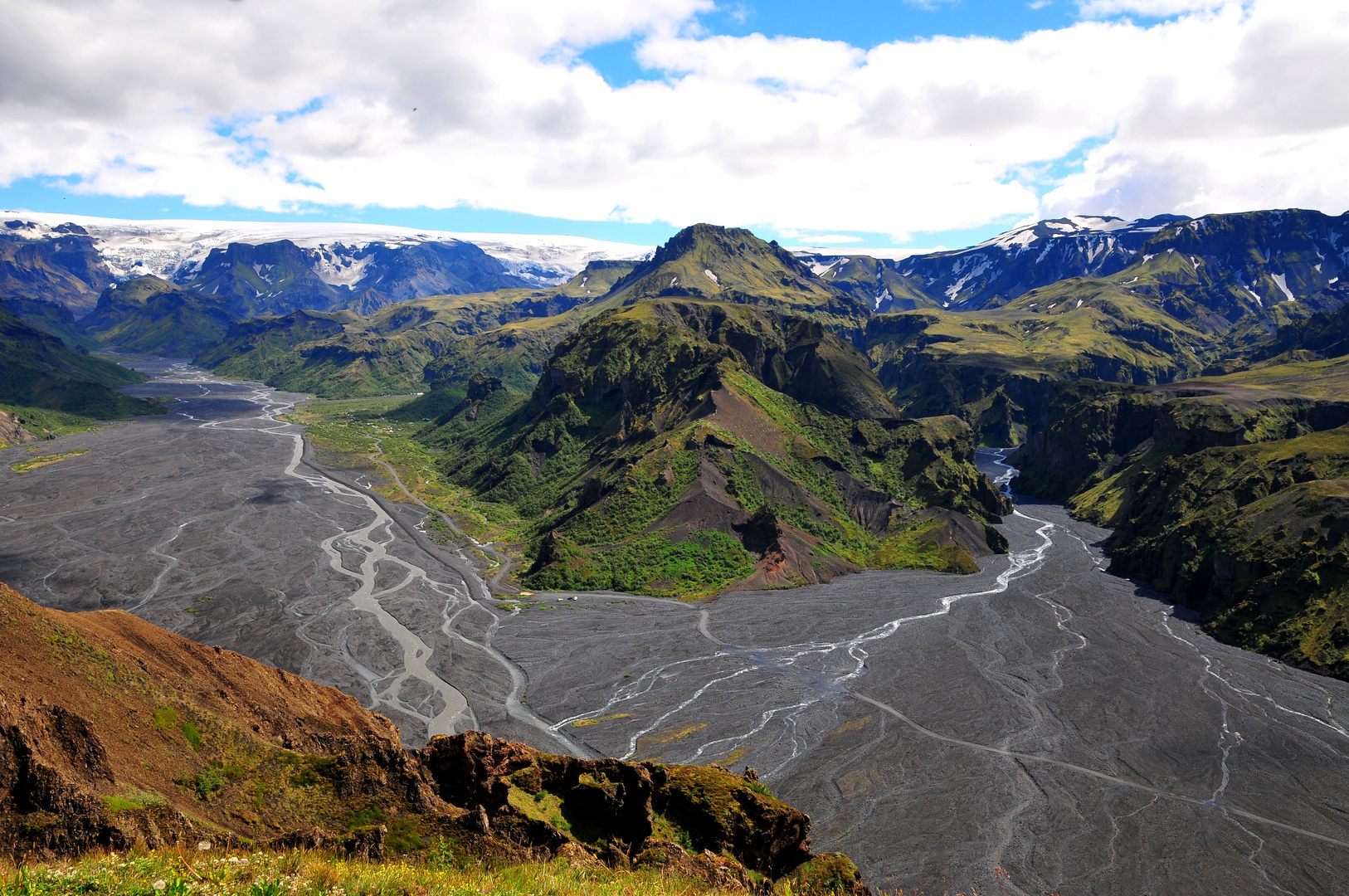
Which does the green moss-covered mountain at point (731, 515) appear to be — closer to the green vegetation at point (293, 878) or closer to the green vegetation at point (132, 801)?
the green vegetation at point (132, 801)

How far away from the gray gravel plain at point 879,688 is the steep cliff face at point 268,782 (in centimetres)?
2935

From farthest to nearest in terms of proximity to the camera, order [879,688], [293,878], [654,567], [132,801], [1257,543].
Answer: [654,567]
[1257,543]
[879,688]
[132,801]
[293,878]

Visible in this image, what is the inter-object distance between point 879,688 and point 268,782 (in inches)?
3131

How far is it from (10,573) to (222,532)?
36.1 meters

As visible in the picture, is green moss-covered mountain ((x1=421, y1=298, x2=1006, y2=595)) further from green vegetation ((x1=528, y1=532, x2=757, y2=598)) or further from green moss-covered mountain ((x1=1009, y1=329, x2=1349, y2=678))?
green moss-covered mountain ((x1=1009, y1=329, x2=1349, y2=678))

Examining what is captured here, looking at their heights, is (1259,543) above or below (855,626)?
above

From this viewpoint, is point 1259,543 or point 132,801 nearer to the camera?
point 132,801

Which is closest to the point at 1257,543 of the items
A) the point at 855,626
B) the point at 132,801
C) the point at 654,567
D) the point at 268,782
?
the point at 855,626

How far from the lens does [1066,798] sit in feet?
241

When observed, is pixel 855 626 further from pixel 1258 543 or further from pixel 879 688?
pixel 1258 543

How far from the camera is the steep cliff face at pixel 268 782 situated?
27.9m

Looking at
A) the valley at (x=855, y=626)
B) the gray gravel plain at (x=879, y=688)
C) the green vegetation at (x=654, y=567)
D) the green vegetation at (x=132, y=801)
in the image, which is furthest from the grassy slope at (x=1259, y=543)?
the green vegetation at (x=132, y=801)

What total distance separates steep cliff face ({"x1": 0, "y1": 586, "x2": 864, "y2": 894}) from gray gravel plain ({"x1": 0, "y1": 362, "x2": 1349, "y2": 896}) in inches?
1155

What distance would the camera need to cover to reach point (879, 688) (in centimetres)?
9919
